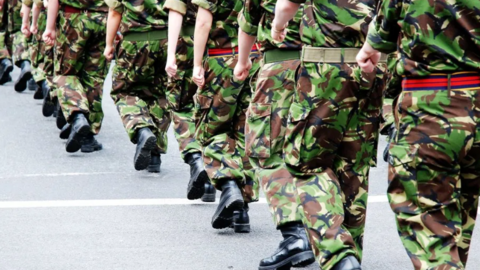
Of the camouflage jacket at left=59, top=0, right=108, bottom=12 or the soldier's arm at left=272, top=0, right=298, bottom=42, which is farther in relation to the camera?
the camouflage jacket at left=59, top=0, right=108, bottom=12

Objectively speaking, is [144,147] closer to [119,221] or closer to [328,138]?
[119,221]

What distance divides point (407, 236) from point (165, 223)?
289cm

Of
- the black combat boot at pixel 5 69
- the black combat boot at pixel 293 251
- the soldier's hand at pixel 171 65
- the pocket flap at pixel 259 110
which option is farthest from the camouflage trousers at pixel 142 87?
the black combat boot at pixel 5 69

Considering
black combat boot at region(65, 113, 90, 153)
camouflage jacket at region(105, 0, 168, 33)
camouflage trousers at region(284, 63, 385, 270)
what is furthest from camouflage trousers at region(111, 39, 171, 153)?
camouflage trousers at region(284, 63, 385, 270)

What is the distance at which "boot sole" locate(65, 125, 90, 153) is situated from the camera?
959 centimetres

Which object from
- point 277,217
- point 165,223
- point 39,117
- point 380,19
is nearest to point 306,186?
point 277,217

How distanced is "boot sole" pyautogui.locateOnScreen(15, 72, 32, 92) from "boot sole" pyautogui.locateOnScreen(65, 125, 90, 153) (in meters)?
4.65

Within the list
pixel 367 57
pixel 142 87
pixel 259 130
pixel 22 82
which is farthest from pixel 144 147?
pixel 22 82

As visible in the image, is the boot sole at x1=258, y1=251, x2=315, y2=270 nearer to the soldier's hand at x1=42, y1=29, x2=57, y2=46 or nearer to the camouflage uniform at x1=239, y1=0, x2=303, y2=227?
the camouflage uniform at x1=239, y1=0, x2=303, y2=227

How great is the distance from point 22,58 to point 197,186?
7426 millimetres

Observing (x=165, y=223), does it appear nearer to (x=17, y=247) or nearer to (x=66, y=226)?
(x=66, y=226)

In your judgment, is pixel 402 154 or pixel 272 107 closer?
pixel 402 154

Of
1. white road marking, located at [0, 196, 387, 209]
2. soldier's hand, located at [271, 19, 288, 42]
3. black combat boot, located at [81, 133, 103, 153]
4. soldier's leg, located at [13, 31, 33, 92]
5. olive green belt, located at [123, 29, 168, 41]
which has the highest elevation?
soldier's hand, located at [271, 19, 288, 42]

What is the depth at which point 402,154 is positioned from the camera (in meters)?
4.41
